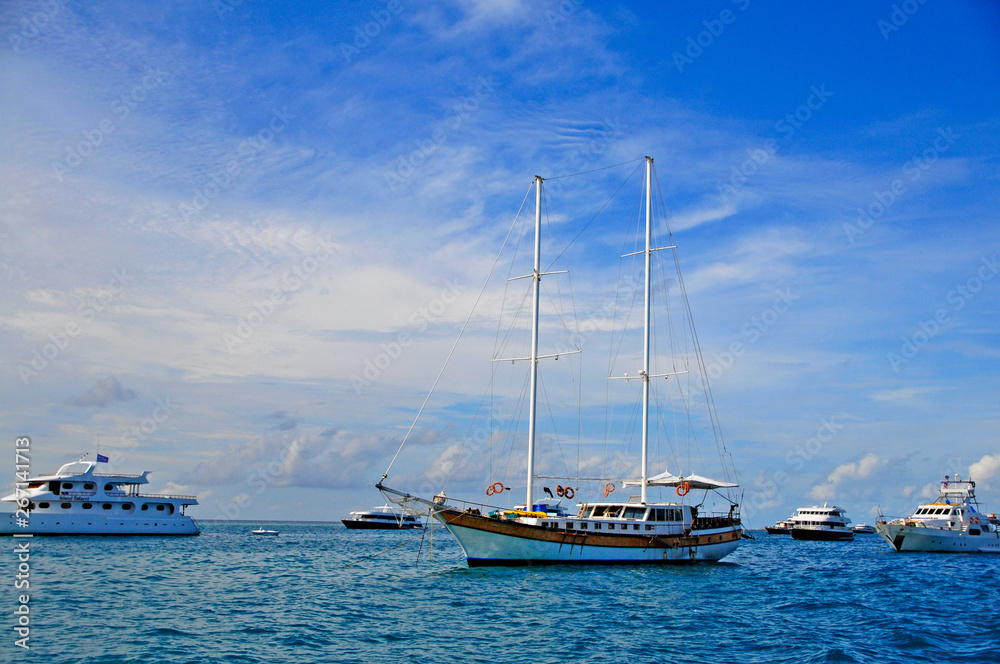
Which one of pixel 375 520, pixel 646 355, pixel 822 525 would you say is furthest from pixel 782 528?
pixel 646 355

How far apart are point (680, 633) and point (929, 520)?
197ft

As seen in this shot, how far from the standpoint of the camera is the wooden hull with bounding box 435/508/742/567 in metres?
39.9

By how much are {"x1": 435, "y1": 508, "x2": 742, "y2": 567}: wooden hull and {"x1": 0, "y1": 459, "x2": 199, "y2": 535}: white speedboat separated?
192 ft

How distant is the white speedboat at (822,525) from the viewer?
118 m

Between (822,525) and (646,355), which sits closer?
(646,355)

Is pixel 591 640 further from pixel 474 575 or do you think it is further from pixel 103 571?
pixel 103 571

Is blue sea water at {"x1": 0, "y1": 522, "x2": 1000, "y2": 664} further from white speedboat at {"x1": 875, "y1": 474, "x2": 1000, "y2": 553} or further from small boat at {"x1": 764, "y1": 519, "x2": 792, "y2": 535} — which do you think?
small boat at {"x1": 764, "y1": 519, "x2": 792, "y2": 535}

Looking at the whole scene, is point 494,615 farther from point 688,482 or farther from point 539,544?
point 688,482

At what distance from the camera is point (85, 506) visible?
261ft

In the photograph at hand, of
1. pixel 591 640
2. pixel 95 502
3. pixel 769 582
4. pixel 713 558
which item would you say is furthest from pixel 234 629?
pixel 95 502

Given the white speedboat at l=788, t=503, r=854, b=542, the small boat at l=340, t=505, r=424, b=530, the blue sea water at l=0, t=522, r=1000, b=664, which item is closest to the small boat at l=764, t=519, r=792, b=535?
the white speedboat at l=788, t=503, r=854, b=542

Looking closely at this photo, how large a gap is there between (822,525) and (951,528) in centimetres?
4964

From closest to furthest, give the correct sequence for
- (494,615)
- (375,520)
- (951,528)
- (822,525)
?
(494,615) < (951,528) < (822,525) < (375,520)

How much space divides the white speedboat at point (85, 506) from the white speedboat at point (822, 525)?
328ft
